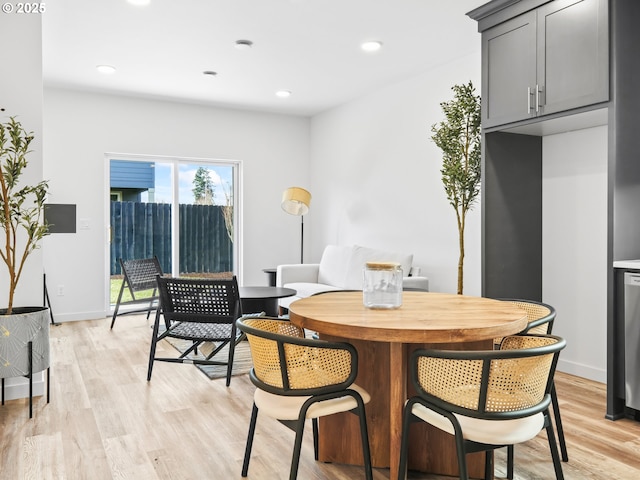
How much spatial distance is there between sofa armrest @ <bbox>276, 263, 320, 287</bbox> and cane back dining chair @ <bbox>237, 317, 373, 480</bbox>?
3.67 metres

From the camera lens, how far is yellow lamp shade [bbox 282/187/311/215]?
19.9 feet

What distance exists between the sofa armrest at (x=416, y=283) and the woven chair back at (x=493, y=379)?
110 inches

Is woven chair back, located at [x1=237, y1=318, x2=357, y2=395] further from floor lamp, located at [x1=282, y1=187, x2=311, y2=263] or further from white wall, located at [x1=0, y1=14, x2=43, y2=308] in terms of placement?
floor lamp, located at [x1=282, y1=187, x2=311, y2=263]

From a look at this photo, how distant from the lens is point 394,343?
1864 millimetres

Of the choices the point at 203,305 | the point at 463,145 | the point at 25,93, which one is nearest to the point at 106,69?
the point at 25,93

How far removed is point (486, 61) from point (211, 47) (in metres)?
2.26

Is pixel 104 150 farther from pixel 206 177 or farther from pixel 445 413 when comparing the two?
pixel 445 413

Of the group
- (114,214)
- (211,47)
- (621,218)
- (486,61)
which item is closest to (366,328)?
(621,218)

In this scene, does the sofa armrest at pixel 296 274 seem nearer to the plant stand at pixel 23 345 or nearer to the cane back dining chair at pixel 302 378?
the plant stand at pixel 23 345

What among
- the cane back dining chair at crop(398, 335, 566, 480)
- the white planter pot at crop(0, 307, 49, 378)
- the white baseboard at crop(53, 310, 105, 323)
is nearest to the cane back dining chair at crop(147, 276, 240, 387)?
the white planter pot at crop(0, 307, 49, 378)

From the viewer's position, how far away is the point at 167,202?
6340 millimetres

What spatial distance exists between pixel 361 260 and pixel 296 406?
11.2ft

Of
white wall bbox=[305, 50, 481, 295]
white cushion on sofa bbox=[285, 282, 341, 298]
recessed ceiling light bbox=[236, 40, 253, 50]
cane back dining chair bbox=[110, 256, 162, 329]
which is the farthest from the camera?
cane back dining chair bbox=[110, 256, 162, 329]

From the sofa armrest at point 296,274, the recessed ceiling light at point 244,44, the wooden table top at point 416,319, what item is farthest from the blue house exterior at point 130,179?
the wooden table top at point 416,319
